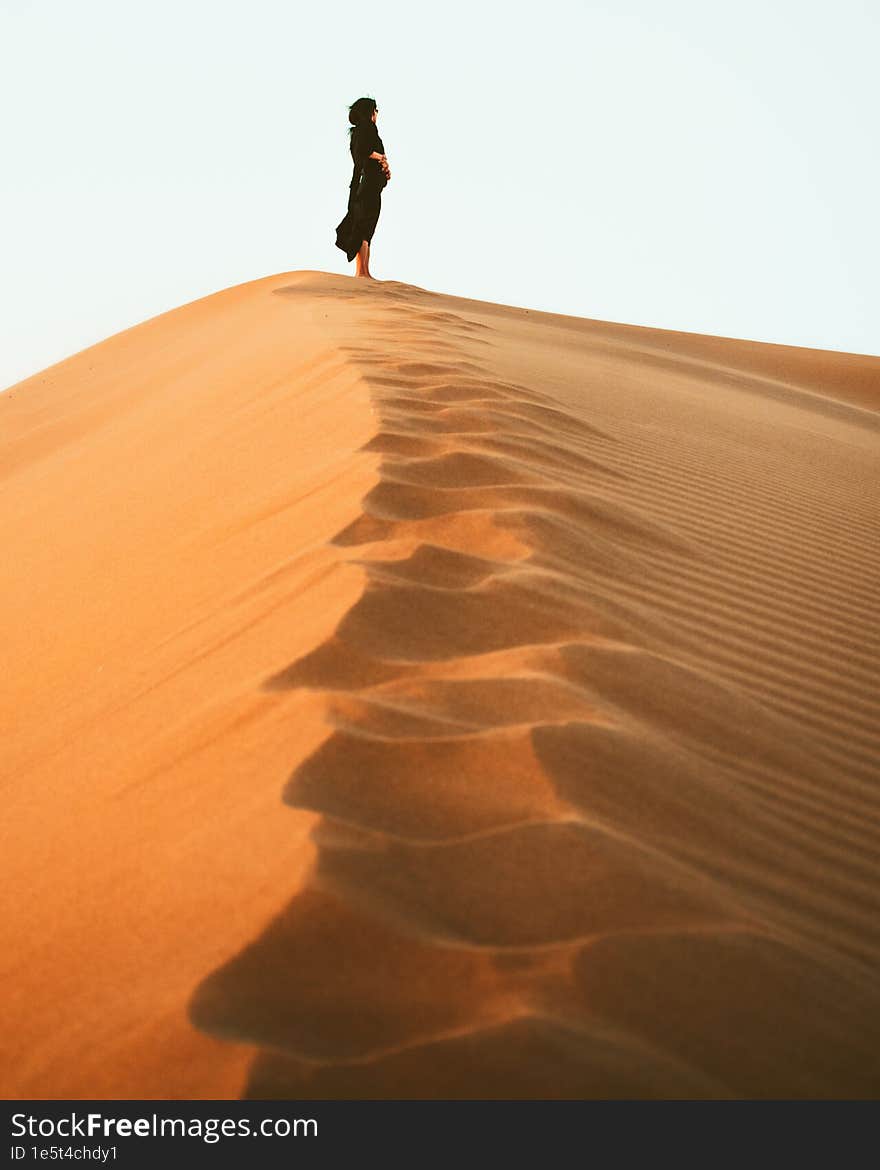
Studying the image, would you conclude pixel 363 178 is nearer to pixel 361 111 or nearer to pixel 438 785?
pixel 361 111

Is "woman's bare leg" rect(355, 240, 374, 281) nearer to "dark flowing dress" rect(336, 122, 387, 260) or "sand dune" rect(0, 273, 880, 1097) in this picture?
"dark flowing dress" rect(336, 122, 387, 260)

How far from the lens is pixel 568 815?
1.82 metres

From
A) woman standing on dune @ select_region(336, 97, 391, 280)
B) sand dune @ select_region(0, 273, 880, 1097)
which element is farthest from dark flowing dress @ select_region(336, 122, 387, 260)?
sand dune @ select_region(0, 273, 880, 1097)

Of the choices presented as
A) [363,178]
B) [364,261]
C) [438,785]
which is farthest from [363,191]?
[438,785]

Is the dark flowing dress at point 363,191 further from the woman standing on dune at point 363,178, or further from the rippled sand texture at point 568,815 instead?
the rippled sand texture at point 568,815

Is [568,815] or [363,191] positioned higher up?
[363,191]

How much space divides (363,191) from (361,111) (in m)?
0.74

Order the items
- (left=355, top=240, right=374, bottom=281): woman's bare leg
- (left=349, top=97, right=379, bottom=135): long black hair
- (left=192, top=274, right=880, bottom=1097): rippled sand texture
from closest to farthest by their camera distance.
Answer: (left=192, top=274, right=880, bottom=1097): rippled sand texture < (left=349, top=97, right=379, bottom=135): long black hair < (left=355, top=240, right=374, bottom=281): woman's bare leg

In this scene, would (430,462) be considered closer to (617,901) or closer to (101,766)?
(101,766)

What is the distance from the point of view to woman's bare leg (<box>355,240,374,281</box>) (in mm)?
12711

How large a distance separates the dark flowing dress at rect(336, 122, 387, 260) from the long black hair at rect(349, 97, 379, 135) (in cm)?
4

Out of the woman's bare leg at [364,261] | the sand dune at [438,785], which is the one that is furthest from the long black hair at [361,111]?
the sand dune at [438,785]

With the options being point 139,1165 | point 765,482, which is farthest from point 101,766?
point 765,482

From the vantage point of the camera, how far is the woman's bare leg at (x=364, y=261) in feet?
41.7
